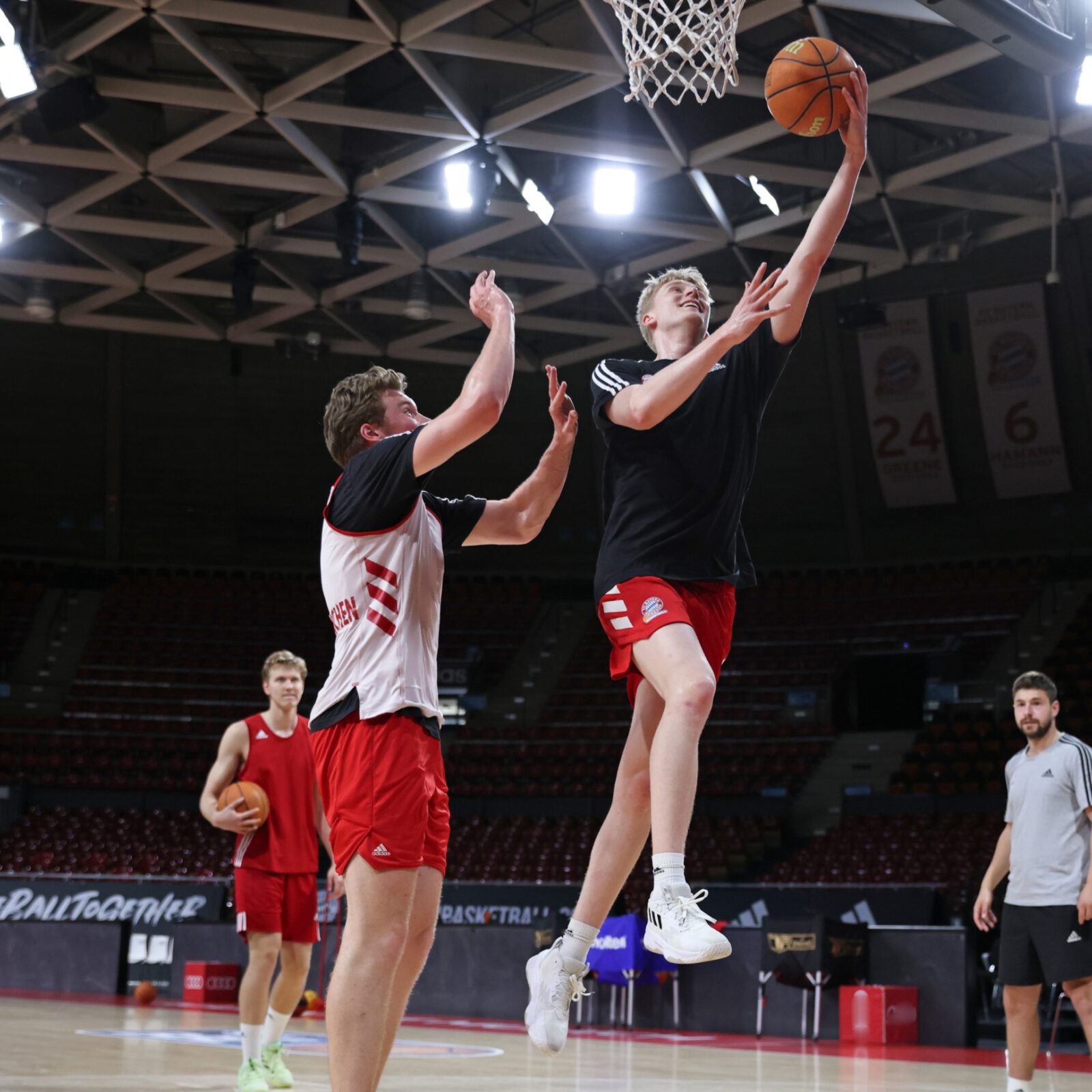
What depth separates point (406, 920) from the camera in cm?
383

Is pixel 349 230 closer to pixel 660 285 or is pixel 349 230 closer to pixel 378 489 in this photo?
pixel 660 285

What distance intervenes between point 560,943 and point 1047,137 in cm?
1425

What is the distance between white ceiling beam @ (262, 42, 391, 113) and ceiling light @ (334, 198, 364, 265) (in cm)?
213

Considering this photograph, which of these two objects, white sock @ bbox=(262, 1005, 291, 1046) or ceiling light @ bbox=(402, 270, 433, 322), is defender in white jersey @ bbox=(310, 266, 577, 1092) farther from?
ceiling light @ bbox=(402, 270, 433, 322)

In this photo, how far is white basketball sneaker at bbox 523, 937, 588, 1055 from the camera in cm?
402

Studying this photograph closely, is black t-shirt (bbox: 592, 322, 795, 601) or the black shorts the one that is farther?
the black shorts

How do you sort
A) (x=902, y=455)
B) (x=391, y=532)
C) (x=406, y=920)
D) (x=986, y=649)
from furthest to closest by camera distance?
(x=902, y=455), (x=986, y=649), (x=391, y=532), (x=406, y=920)

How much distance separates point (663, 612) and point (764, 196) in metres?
15.3

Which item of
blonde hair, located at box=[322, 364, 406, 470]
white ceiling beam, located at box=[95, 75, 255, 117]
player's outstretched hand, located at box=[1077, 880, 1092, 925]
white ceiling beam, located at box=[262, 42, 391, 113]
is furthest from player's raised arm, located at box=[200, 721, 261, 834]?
white ceiling beam, located at box=[95, 75, 255, 117]

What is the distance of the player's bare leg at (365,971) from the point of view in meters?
3.66

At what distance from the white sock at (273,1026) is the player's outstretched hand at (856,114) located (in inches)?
207

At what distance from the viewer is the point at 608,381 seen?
4223 millimetres

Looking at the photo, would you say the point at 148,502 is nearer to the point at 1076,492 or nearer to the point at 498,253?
the point at 498,253

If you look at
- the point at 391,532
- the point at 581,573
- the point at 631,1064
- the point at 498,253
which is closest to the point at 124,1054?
the point at 631,1064
